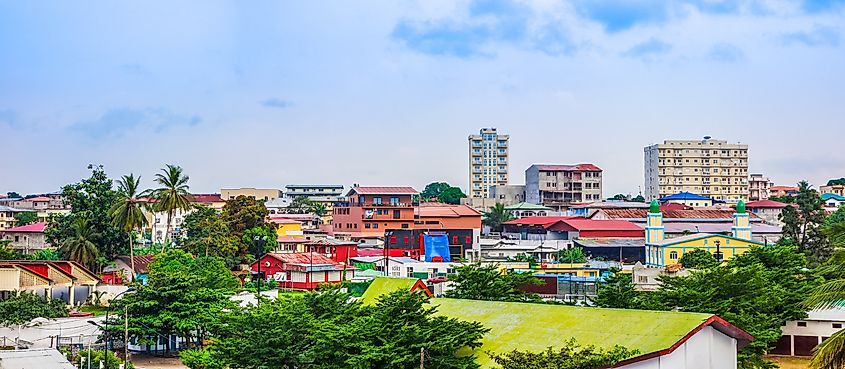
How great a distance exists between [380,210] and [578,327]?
5885 centimetres

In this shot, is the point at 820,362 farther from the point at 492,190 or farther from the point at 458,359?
the point at 492,190

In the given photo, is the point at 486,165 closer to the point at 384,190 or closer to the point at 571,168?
the point at 571,168

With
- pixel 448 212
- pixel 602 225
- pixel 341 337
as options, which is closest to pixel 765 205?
Answer: pixel 602 225

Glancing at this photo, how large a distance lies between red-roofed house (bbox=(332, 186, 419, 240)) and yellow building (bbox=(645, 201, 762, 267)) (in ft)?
72.9

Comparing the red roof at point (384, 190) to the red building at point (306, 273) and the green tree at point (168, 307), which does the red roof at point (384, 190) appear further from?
the green tree at point (168, 307)

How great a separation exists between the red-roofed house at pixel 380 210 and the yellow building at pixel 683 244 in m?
22.2

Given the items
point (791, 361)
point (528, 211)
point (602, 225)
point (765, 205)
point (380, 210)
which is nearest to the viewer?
point (791, 361)

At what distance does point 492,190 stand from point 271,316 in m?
105

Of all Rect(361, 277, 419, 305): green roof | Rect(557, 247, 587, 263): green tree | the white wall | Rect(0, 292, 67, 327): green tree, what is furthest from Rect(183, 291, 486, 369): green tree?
Rect(557, 247, 587, 263): green tree

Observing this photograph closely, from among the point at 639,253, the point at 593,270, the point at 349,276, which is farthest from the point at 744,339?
the point at 639,253

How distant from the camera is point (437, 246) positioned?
75.2 meters

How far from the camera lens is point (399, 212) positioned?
267 ft

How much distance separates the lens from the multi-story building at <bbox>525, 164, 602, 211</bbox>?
114188 mm

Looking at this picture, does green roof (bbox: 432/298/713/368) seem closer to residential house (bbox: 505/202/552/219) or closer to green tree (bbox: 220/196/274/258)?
green tree (bbox: 220/196/274/258)
